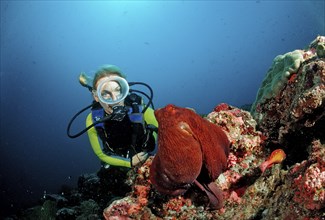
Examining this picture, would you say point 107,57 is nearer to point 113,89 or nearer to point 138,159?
Answer: point 113,89

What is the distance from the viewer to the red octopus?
192 centimetres

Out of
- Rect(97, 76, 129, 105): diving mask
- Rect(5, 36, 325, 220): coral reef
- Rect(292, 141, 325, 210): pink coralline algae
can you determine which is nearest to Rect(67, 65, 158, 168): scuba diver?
Rect(97, 76, 129, 105): diving mask

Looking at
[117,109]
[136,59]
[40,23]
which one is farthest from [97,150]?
[136,59]

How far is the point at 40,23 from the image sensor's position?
243ft

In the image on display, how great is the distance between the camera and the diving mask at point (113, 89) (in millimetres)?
3996

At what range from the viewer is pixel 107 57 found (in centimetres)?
12669

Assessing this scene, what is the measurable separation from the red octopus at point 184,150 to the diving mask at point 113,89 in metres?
1.98

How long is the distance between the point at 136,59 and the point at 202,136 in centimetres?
14118

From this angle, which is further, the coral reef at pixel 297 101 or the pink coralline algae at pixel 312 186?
the coral reef at pixel 297 101

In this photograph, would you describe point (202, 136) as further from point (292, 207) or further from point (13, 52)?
point (13, 52)

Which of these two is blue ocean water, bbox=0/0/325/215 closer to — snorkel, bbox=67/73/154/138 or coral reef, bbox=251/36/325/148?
snorkel, bbox=67/73/154/138

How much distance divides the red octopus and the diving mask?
6.49ft

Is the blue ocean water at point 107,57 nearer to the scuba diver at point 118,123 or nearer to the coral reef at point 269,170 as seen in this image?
the scuba diver at point 118,123

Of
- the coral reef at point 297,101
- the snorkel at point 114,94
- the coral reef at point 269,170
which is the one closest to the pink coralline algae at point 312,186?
the coral reef at point 269,170
